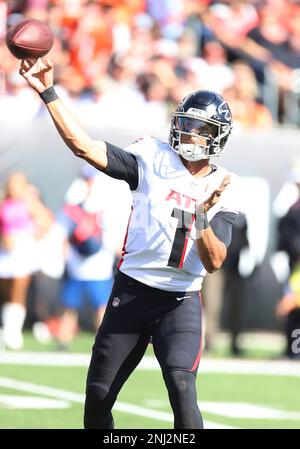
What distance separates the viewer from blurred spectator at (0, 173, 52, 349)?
12.7m

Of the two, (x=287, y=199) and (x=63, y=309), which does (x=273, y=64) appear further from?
(x=63, y=309)

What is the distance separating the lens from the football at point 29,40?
520 centimetres

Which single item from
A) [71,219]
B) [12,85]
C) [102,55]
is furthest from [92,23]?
[71,219]

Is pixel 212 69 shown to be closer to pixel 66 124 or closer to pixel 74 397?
pixel 74 397

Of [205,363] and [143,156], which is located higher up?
[143,156]

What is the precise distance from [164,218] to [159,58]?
9.34 metres

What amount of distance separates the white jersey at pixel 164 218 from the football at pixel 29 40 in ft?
2.19

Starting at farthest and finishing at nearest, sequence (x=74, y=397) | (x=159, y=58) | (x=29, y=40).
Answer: (x=159, y=58), (x=74, y=397), (x=29, y=40)

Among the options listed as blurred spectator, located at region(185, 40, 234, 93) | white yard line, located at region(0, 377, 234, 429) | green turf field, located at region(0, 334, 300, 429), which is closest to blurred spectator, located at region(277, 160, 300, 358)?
green turf field, located at region(0, 334, 300, 429)

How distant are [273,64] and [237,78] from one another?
2.88 ft

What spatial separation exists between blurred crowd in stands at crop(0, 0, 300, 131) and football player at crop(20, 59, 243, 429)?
7611 mm

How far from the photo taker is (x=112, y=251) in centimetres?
1286

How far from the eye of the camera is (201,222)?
202 inches

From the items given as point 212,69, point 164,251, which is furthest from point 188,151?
point 212,69
